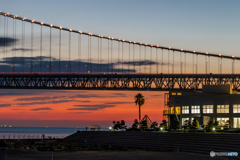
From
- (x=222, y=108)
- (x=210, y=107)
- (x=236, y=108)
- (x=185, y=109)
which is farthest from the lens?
(x=185, y=109)

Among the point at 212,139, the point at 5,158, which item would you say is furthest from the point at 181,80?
the point at 5,158

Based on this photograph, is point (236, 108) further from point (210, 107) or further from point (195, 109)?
point (195, 109)

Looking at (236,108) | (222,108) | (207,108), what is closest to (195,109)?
(207,108)

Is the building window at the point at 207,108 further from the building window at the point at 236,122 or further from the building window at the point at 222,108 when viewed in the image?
the building window at the point at 236,122

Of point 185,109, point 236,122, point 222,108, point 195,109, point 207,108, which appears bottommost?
point 236,122

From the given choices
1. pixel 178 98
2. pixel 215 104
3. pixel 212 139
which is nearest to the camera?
pixel 212 139

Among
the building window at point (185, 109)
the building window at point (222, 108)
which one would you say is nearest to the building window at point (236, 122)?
the building window at point (222, 108)

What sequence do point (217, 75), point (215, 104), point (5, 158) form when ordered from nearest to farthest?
1. point (5, 158)
2. point (215, 104)
3. point (217, 75)

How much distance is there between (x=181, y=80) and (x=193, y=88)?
12.6 ft

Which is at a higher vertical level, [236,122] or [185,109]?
[185,109]

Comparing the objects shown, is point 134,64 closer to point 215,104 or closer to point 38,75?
point 38,75

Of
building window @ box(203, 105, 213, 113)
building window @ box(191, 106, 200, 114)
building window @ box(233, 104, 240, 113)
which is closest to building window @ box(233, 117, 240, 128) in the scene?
building window @ box(233, 104, 240, 113)

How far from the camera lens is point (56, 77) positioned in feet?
323

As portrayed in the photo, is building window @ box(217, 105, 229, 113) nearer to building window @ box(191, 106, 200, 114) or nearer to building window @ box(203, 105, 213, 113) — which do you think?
building window @ box(203, 105, 213, 113)
